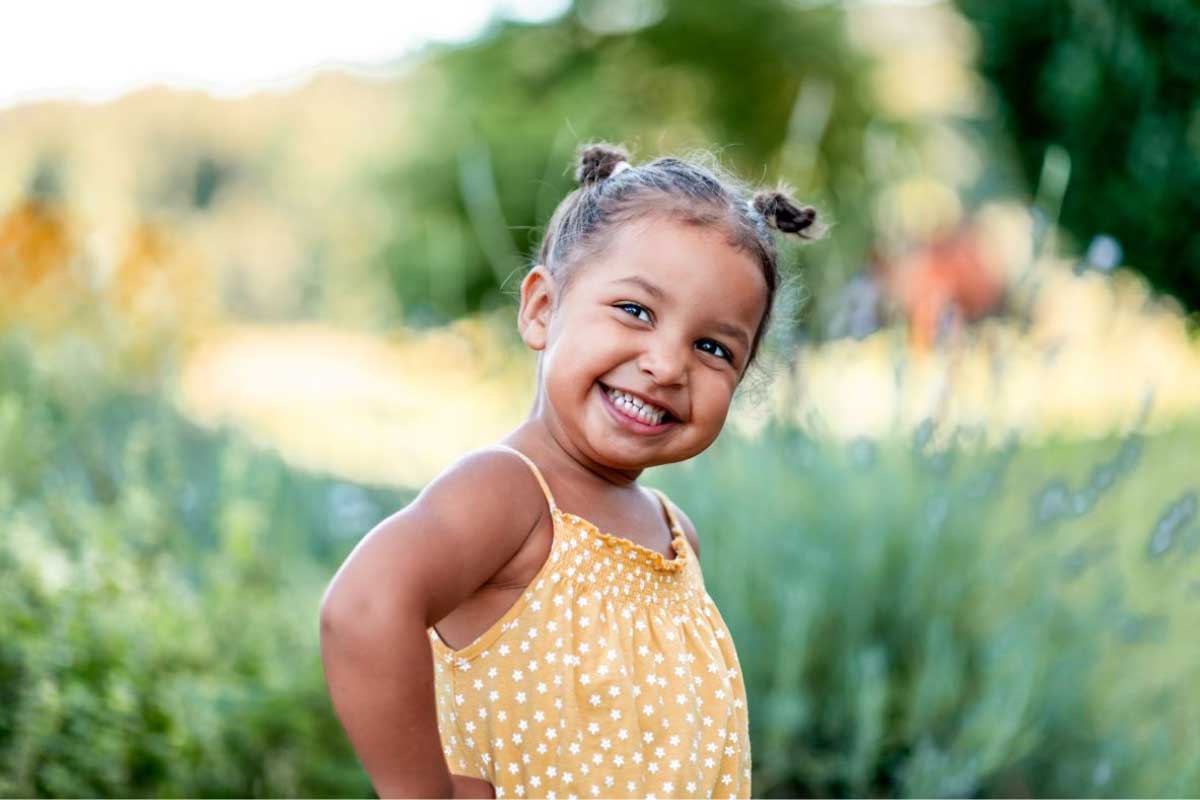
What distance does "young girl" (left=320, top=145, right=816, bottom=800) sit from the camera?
65.5 inches

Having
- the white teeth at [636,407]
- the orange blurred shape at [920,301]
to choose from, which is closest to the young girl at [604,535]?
the white teeth at [636,407]

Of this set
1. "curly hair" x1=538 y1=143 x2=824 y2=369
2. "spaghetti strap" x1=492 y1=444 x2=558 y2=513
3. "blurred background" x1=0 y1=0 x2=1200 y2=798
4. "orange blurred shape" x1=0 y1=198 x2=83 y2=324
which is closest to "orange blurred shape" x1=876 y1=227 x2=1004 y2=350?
"blurred background" x1=0 y1=0 x2=1200 y2=798

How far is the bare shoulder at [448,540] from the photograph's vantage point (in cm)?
144

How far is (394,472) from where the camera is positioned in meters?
4.86

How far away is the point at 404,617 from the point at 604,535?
0.38m

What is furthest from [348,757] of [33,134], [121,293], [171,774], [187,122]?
[187,122]

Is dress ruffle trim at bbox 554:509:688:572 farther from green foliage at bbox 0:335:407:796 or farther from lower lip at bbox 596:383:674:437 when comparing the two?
green foliage at bbox 0:335:407:796

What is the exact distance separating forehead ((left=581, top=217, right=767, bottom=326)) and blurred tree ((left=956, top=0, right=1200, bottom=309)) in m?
6.12

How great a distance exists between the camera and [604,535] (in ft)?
5.71

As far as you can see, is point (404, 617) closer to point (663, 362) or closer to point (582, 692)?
point (582, 692)

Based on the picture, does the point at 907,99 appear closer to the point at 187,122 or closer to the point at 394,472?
the point at 394,472

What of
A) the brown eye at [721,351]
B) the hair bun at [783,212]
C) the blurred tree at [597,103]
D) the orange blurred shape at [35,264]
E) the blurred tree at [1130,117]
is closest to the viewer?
the brown eye at [721,351]

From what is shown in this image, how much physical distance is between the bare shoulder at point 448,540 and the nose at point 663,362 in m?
0.21

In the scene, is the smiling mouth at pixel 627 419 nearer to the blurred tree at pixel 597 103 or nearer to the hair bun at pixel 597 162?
the hair bun at pixel 597 162
